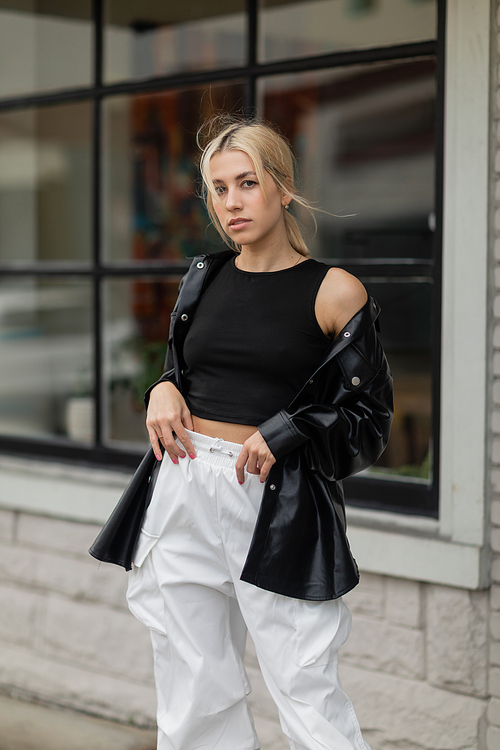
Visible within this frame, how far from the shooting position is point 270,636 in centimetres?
182

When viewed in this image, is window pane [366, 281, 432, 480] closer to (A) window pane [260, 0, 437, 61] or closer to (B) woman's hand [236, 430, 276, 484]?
(A) window pane [260, 0, 437, 61]

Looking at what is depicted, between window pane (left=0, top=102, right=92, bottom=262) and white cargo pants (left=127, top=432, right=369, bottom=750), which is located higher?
window pane (left=0, top=102, right=92, bottom=262)

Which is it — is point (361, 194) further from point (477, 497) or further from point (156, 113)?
point (477, 497)

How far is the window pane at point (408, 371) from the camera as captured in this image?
3092mm

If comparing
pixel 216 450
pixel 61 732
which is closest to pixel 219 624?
pixel 216 450

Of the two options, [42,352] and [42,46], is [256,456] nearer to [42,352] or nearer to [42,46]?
[42,352]

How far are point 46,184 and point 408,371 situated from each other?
2294 mm

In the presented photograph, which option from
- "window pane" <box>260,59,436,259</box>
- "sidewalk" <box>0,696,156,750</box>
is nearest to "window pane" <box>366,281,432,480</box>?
"window pane" <box>260,59,436,259</box>

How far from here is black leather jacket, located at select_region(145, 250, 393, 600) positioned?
1.75 m

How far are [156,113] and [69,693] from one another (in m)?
2.80

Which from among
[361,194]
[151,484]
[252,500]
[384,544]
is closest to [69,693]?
[384,544]

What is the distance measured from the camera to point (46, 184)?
4.52m

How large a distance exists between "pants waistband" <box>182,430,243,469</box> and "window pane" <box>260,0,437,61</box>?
6.59 ft

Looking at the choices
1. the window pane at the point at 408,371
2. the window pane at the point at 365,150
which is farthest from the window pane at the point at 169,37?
the window pane at the point at 408,371
